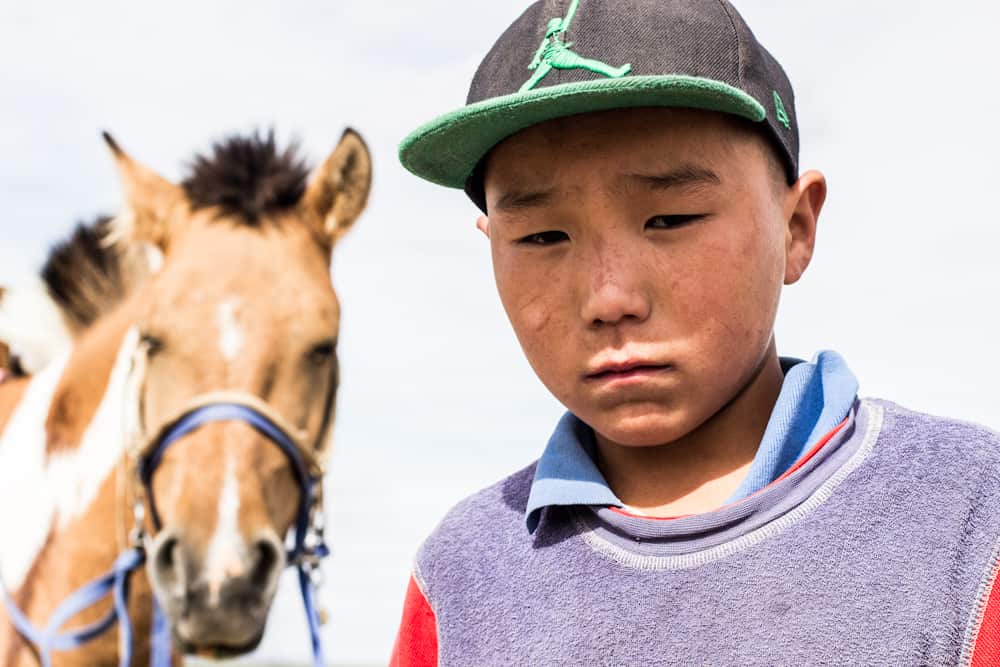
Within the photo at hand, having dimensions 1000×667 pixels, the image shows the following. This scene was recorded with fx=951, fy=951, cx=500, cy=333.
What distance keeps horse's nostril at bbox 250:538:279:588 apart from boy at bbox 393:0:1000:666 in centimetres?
146

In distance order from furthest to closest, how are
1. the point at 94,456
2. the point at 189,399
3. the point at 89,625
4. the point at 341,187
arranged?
the point at 341,187 < the point at 94,456 < the point at 89,625 < the point at 189,399

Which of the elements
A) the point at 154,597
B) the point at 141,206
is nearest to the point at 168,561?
the point at 154,597

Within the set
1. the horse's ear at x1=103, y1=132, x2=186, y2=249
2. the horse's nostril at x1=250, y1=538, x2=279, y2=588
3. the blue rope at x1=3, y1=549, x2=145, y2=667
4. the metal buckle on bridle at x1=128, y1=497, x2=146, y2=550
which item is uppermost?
the horse's ear at x1=103, y1=132, x2=186, y2=249

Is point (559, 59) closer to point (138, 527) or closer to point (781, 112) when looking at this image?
point (781, 112)

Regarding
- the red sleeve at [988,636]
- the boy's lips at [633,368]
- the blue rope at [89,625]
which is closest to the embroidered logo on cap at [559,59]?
the boy's lips at [633,368]

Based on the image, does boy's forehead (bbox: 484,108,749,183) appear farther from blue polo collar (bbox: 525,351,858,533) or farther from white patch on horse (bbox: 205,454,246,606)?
white patch on horse (bbox: 205,454,246,606)

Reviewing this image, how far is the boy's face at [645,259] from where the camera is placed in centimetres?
107

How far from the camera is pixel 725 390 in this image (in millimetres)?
1135

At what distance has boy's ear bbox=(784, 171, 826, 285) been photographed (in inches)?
48.6

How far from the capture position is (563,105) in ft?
3.53

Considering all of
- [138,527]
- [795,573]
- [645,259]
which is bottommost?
[138,527]

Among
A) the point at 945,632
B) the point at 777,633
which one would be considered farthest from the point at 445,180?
the point at 945,632

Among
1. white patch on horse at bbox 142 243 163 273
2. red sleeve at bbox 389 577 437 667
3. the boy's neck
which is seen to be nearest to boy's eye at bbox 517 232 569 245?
the boy's neck

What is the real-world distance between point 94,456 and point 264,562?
783mm
